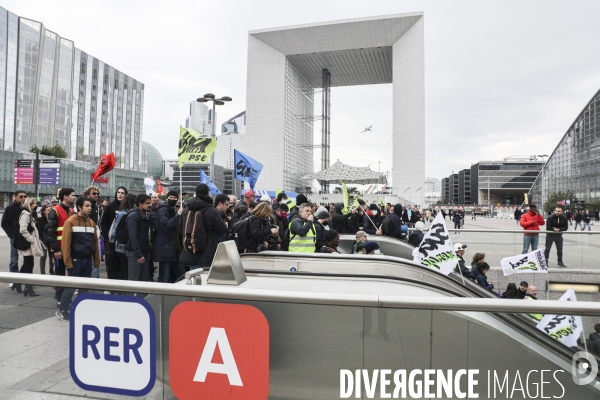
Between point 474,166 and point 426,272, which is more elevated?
point 474,166

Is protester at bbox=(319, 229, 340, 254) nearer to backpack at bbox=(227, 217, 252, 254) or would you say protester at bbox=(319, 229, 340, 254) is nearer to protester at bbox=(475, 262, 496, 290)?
backpack at bbox=(227, 217, 252, 254)

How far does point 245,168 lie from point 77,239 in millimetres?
8218

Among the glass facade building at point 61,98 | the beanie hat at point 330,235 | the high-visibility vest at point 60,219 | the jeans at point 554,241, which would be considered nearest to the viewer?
the high-visibility vest at point 60,219

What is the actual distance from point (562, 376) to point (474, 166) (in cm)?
14857

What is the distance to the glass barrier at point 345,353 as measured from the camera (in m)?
2.12

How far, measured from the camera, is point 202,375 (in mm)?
2254

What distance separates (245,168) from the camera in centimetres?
1372

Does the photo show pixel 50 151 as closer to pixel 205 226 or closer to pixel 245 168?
pixel 245 168

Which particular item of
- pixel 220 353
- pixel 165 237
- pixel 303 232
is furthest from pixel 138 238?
pixel 220 353

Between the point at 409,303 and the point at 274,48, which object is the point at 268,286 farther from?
the point at 274,48

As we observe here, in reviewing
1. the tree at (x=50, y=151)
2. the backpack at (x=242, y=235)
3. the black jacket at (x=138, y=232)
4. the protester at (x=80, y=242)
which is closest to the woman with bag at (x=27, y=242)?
the protester at (x=80, y=242)

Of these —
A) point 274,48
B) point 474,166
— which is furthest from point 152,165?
point 474,166

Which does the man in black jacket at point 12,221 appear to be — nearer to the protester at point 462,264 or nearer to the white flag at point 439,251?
the white flag at point 439,251

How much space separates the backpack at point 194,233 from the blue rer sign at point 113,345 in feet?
10.6
